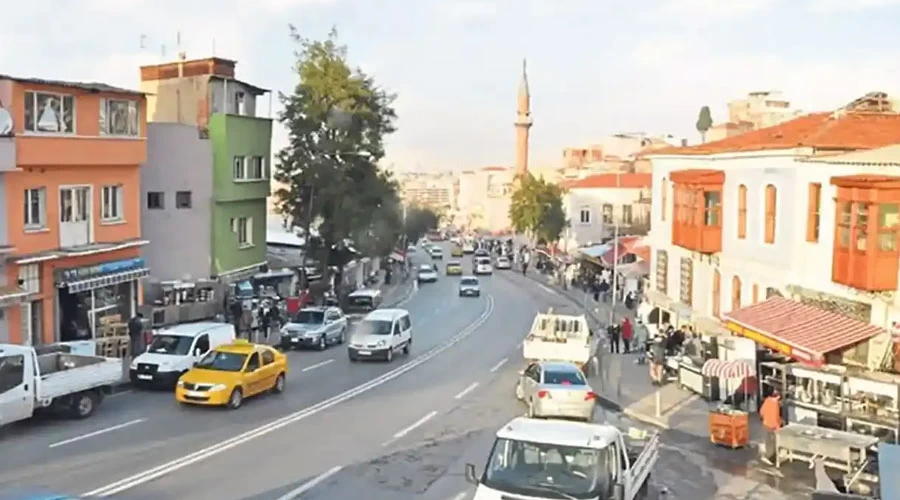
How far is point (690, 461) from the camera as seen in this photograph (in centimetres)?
2047

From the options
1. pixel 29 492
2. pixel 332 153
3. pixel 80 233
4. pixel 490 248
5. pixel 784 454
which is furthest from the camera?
pixel 490 248

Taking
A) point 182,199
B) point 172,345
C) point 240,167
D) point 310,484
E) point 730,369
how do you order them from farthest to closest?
point 240,167 < point 182,199 < point 172,345 < point 730,369 < point 310,484

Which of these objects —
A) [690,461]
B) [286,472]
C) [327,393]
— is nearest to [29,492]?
[286,472]

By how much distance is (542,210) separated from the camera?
9762 centimetres

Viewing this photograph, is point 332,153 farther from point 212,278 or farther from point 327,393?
point 327,393

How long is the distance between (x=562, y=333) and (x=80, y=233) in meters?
15.6

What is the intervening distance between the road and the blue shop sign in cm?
707

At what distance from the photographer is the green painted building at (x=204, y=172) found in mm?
44125

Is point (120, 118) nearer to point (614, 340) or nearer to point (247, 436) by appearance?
point (247, 436)

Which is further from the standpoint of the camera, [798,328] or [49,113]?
[49,113]

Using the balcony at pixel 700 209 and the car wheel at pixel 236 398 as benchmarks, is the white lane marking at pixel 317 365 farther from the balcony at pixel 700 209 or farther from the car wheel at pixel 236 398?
the balcony at pixel 700 209

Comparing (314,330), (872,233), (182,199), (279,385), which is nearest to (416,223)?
(182,199)

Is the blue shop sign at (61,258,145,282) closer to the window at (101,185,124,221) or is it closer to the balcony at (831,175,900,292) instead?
the window at (101,185,124,221)

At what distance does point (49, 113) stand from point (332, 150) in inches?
1024
